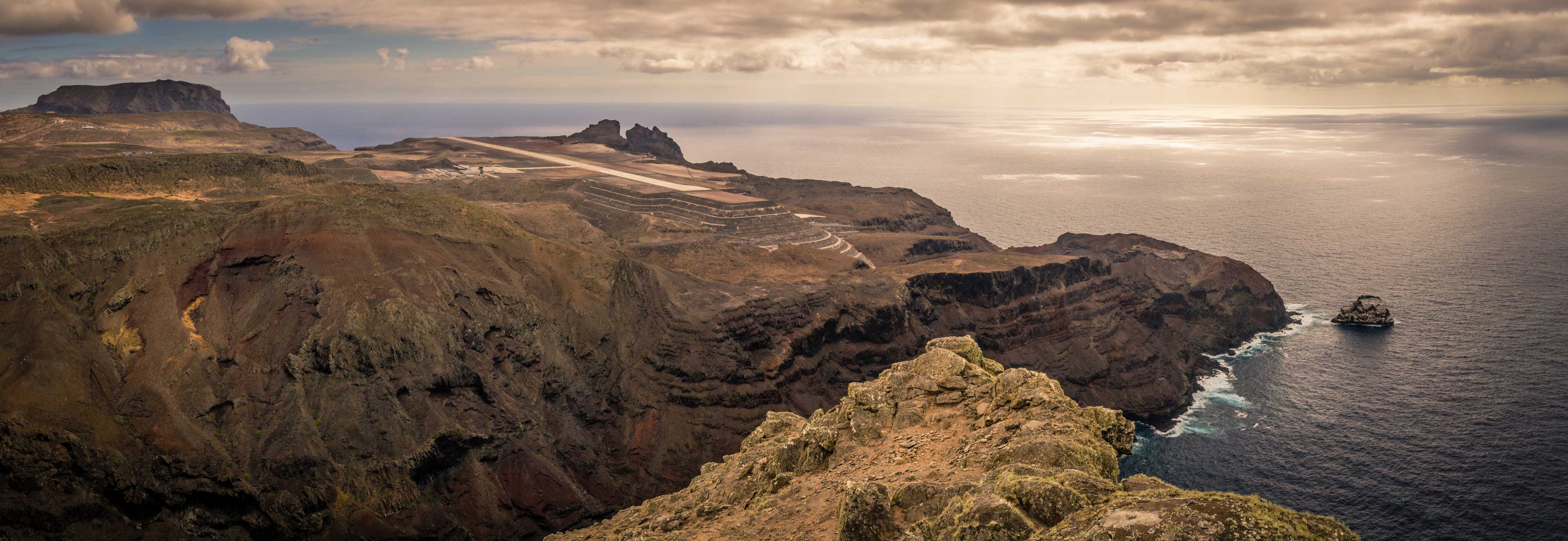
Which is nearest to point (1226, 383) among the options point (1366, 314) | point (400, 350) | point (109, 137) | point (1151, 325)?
point (1151, 325)

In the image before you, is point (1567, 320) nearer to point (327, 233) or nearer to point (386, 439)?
point (386, 439)

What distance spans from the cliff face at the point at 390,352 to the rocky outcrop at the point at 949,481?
1184 inches

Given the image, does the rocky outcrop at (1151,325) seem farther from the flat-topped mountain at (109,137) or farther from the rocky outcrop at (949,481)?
the flat-topped mountain at (109,137)

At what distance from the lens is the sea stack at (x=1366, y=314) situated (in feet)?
391

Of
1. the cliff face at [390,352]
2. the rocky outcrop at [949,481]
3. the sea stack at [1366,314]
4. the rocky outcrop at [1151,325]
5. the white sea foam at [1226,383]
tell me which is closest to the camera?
the rocky outcrop at [949,481]

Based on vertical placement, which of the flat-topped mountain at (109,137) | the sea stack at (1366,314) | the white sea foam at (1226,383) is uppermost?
the flat-topped mountain at (109,137)

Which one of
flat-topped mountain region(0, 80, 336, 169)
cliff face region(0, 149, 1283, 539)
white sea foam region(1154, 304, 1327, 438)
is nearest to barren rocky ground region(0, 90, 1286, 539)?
cliff face region(0, 149, 1283, 539)

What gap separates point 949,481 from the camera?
24359 millimetres

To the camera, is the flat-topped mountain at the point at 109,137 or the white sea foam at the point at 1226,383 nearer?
the white sea foam at the point at 1226,383

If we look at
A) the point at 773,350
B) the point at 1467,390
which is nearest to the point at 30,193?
the point at 773,350

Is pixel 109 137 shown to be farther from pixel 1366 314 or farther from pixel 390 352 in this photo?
pixel 1366 314

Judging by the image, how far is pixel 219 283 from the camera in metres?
72.2

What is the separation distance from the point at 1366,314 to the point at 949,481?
125 meters

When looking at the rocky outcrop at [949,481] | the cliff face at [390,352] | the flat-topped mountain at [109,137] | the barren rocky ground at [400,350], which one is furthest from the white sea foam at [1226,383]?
the flat-topped mountain at [109,137]
